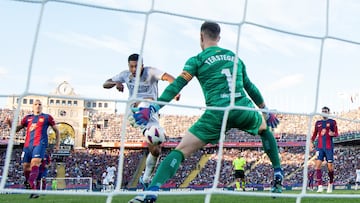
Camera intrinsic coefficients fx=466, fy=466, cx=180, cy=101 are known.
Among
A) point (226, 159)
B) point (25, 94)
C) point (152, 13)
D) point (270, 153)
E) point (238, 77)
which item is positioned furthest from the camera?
point (226, 159)

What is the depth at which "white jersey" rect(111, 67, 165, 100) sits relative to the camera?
5.67 meters

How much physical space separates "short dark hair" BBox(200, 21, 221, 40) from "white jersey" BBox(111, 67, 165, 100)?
1481 millimetres

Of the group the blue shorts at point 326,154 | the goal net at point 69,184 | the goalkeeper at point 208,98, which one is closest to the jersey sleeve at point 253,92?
the goalkeeper at point 208,98

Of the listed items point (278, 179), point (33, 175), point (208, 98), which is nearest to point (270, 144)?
point (278, 179)

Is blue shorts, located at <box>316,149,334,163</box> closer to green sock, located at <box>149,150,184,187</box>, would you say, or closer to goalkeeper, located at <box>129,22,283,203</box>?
goalkeeper, located at <box>129,22,283,203</box>

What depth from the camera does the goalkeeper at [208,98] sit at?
3.85 meters

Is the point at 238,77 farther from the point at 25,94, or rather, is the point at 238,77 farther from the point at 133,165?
the point at 133,165

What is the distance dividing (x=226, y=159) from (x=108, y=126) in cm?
946

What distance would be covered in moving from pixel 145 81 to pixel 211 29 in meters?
1.78

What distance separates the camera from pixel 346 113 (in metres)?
36.8

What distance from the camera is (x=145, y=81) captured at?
226 inches

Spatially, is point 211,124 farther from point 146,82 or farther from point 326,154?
point 326,154

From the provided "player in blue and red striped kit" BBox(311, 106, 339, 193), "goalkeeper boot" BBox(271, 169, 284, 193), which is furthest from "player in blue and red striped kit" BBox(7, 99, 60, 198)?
"player in blue and red striped kit" BBox(311, 106, 339, 193)

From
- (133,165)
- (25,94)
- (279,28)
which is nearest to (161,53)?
(279,28)
